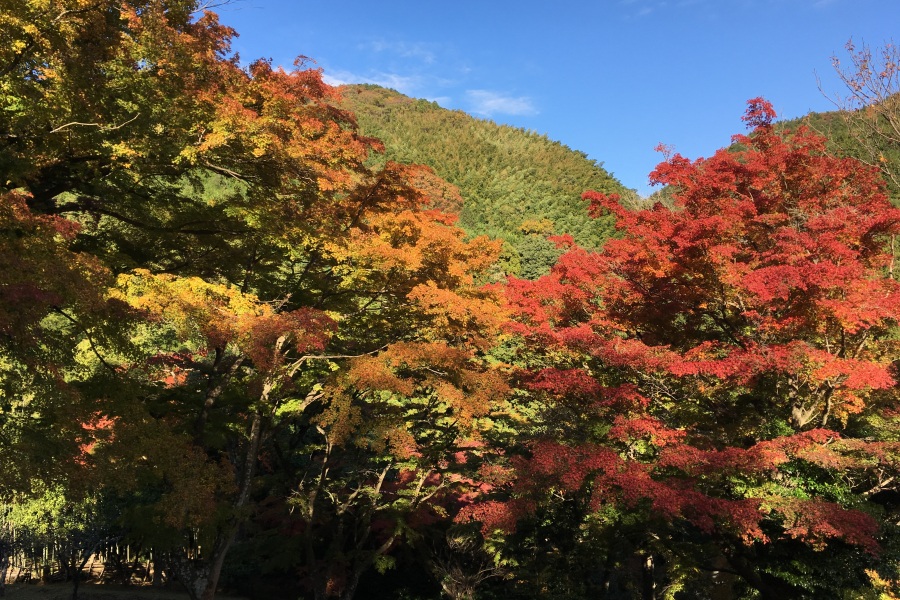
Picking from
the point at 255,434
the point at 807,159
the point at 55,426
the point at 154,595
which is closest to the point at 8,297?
the point at 55,426

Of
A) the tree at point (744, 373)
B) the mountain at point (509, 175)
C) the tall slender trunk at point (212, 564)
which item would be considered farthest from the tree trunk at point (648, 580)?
the mountain at point (509, 175)

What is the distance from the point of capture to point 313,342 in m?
7.96

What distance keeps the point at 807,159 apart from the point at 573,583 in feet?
31.4

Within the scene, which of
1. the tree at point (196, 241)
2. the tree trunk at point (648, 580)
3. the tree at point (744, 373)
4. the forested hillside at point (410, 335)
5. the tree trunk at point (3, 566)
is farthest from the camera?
the tree trunk at point (3, 566)

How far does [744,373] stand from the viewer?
7703 millimetres

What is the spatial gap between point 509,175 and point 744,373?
134 feet

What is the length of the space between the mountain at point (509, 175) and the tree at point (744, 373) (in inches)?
716

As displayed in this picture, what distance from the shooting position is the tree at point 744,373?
728cm

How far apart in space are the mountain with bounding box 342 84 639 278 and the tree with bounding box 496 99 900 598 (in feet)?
59.7

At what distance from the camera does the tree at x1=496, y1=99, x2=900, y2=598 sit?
7277 mm

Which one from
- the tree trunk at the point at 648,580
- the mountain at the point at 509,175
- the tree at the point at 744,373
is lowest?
the tree trunk at the point at 648,580

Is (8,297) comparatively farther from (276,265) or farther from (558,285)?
(558,285)

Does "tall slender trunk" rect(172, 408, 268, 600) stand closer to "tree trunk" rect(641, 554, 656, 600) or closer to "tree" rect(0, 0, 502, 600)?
"tree" rect(0, 0, 502, 600)

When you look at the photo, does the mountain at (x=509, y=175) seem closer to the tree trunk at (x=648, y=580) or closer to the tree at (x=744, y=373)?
the tree at (x=744, y=373)
